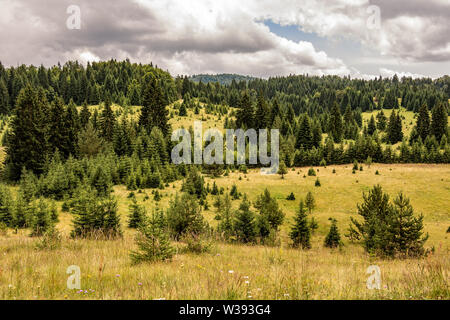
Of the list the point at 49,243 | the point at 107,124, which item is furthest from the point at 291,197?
the point at 107,124

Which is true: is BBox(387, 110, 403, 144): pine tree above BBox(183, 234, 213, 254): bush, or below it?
above

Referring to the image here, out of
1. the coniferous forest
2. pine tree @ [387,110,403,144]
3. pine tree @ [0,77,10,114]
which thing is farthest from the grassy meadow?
pine tree @ [0,77,10,114]

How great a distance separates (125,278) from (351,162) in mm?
71495

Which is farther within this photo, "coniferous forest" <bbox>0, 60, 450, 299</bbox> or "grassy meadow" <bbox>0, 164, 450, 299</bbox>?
"coniferous forest" <bbox>0, 60, 450, 299</bbox>

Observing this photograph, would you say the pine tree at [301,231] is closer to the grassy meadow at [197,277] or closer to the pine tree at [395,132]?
the grassy meadow at [197,277]

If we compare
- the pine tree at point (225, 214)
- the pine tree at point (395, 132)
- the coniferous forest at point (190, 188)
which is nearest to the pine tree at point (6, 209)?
the coniferous forest at point (190, 188)

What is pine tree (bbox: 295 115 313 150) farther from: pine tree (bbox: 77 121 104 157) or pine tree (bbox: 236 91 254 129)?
pine tree (bbox: 77 121 104 157)

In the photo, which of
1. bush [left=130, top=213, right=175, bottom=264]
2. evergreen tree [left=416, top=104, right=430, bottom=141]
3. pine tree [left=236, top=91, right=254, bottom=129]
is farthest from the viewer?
evergreen tree [left=416, top=104, right=430, bottom=141]

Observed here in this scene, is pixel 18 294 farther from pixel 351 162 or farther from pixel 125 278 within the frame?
pixel 351 162

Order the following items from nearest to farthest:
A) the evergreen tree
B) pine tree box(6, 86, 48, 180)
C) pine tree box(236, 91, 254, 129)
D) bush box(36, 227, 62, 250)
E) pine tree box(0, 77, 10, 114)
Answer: bush box(36, 227, 62, 250) → pine tree box(6, 86, 48, 180) → pine tree box(236, 91, 254, 129) → the evergreen tree → pine tree box(0, 77, 10, 114)
